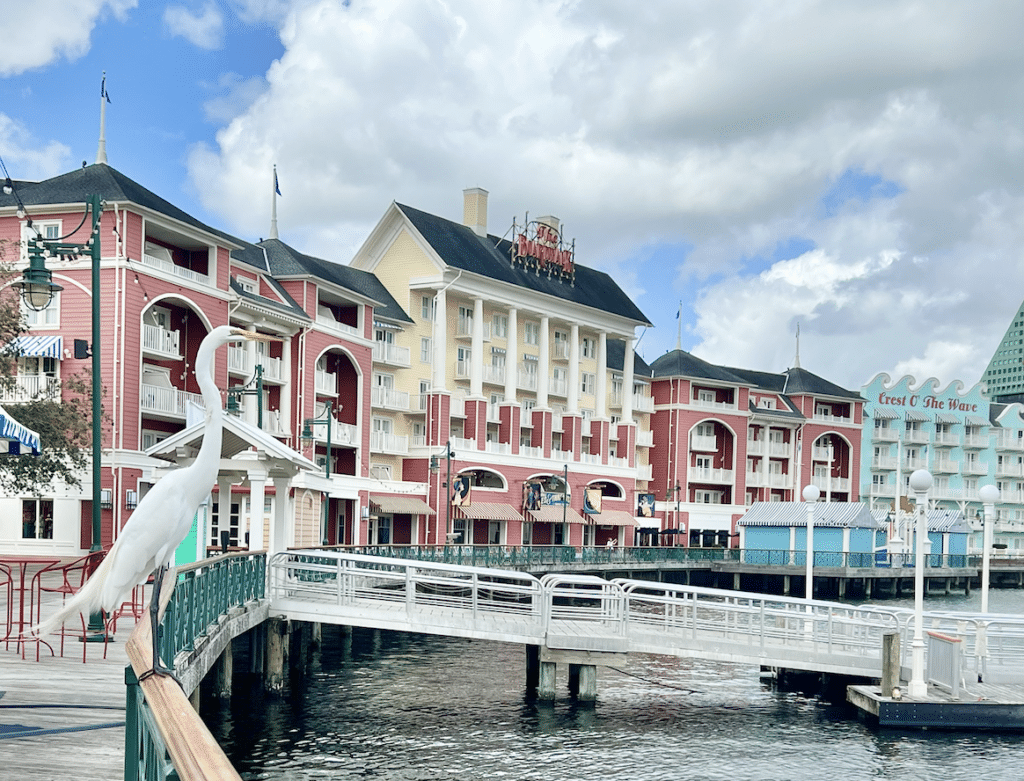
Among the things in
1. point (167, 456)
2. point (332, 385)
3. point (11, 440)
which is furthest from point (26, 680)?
point (332, 385)

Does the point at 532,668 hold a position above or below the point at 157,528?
below

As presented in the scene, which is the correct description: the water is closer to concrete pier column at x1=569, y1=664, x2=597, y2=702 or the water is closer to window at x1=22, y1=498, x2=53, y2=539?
concrete pier column at x1=569, y1=664, x2=597, y2=702

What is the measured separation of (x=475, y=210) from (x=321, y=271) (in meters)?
18.0

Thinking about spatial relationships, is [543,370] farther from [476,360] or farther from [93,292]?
[93,292]

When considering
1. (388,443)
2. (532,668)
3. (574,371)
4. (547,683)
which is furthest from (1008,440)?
(547,683)

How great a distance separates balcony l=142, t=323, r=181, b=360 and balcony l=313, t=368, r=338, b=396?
11132mm

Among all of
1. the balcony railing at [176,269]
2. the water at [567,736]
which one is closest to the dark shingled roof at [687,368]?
the balcony railing at [176,269]

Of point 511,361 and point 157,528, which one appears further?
point 511,361

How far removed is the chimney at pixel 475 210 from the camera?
75125mm

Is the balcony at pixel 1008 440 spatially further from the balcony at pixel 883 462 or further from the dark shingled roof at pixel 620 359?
the dark shingled roof at pixel 620 359

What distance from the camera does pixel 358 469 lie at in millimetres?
58938

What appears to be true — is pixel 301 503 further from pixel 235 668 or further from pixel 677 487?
pixel 677 487

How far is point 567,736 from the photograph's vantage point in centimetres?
2180

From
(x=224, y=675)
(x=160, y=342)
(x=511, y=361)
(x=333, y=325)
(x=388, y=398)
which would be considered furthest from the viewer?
(x=511, y=361)
